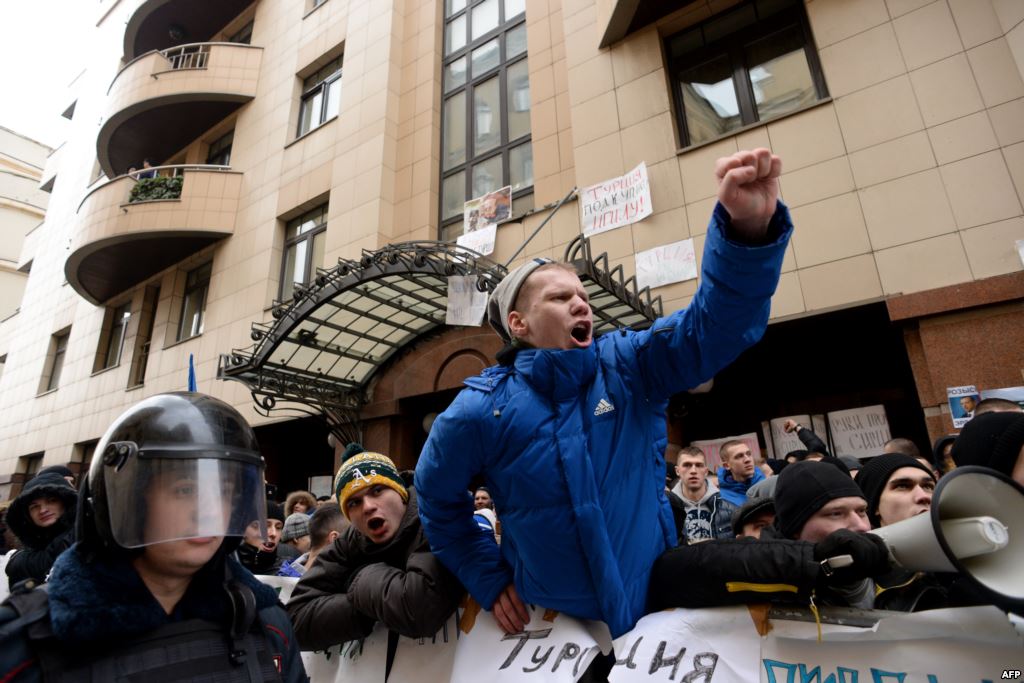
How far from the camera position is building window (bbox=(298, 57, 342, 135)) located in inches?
535

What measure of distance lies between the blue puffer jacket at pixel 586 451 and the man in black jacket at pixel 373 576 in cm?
29

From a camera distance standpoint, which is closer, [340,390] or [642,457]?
[642,457]

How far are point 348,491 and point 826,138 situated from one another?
7041mm

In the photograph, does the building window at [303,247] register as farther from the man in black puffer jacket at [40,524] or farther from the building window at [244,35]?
the man in black puffer jacket at [40,524]

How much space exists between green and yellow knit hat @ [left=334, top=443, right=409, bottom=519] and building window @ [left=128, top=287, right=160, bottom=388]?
14330mm

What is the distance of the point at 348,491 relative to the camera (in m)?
2.75

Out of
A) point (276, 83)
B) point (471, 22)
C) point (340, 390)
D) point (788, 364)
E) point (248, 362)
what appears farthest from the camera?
point (276, 83)

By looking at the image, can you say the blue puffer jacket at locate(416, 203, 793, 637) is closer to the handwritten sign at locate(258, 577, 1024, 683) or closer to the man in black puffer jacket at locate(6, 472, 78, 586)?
the handwritten sign at locate(258, 577, 1024, 683)

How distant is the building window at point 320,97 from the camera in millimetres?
13586

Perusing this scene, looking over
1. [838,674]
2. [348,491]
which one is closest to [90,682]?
[348,491]

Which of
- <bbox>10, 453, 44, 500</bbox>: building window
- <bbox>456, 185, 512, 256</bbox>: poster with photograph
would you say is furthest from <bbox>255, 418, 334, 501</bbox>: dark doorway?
<bbox>10, 453, 44, 500</bbox>: building window

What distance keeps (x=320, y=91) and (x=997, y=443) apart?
1511 cm

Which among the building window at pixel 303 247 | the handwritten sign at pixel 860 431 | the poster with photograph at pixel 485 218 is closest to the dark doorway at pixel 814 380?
the handwritten sign at pixel 860 431

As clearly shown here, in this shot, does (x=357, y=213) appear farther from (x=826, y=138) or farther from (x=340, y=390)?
(x=826, y=138)
